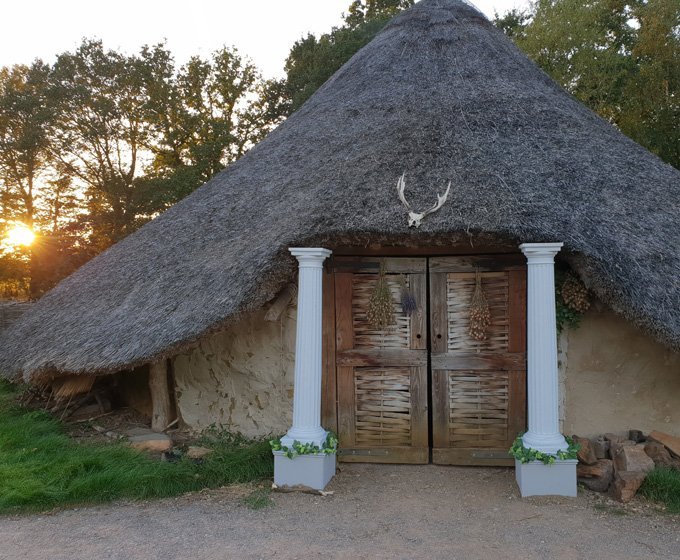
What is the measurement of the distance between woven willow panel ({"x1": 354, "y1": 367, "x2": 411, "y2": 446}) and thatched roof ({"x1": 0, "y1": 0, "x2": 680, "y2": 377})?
4.80ft

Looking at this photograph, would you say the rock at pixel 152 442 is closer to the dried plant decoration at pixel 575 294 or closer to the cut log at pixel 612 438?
the dried plant decoration at pixel 575 294

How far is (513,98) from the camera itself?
296 inches

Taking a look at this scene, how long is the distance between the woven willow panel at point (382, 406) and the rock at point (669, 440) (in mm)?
2487

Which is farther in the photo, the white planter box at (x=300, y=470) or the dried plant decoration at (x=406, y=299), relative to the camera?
the dried plant decoration at (x=406, y=299)

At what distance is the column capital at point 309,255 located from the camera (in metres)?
5.40

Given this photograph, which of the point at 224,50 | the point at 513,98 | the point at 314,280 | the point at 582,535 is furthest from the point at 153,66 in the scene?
the point at 582,535

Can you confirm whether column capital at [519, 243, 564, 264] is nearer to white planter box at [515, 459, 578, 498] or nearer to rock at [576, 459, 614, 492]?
white planter box at [515, 459, 578, 498]

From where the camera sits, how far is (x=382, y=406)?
19.9 feet

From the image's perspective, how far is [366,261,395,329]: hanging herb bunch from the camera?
19.3ft

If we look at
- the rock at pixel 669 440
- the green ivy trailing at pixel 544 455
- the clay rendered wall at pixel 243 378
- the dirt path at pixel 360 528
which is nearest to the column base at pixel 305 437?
the dirt path at pixel 360 528

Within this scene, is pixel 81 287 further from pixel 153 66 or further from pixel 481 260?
pixel 153 66

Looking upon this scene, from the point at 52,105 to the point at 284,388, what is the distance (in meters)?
18.6

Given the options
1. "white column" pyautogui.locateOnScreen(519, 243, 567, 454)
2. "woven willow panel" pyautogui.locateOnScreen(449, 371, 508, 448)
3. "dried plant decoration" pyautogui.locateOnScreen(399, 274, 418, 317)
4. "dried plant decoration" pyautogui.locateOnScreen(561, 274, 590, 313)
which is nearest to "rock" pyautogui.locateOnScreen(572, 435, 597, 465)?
"white column" pyautogui.locateOnScreen(519, 243, 567, 454)

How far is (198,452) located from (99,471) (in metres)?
1.00
